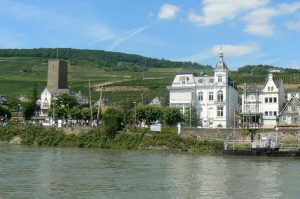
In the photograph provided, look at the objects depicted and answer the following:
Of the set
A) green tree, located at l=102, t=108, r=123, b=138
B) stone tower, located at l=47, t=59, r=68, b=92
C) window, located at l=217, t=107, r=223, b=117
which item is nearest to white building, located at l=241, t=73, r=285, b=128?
window, located at l=217, t=107, r=223, b=117

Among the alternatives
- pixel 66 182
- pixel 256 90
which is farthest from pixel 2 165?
pixel 256 90

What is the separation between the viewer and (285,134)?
279 feet

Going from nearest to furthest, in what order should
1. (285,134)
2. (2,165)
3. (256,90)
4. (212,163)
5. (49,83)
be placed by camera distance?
(2,165) → (212,163) → (285,134) → (256,90) → (49,83)

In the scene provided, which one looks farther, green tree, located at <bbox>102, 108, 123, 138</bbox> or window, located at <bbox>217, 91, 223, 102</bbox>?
window, located at <bbox>217, 91, 223, 102</bbox>

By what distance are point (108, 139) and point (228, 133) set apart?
19.5 metres

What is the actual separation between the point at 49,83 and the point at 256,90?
248 feet

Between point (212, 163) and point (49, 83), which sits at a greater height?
point (49, 83)

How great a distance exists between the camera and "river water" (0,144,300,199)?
115 feet

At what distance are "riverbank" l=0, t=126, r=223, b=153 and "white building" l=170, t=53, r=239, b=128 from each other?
58.1 feet

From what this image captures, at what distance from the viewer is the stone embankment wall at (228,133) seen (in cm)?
8450

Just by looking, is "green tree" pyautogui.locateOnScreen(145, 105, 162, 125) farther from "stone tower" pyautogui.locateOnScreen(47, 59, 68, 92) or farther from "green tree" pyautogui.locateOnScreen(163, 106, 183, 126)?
"stone tower" pyautogui.locateOnScreen(47, 59, 68, 92)

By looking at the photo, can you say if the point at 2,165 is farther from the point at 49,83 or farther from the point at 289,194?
the point at 49,83

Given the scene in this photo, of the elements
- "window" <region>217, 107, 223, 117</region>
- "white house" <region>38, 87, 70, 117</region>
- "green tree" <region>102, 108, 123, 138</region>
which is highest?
"white house" <region>38, 87, 70, 117</region>

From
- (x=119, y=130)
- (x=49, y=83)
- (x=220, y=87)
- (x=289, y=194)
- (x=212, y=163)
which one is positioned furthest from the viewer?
(x=49, y=83)
